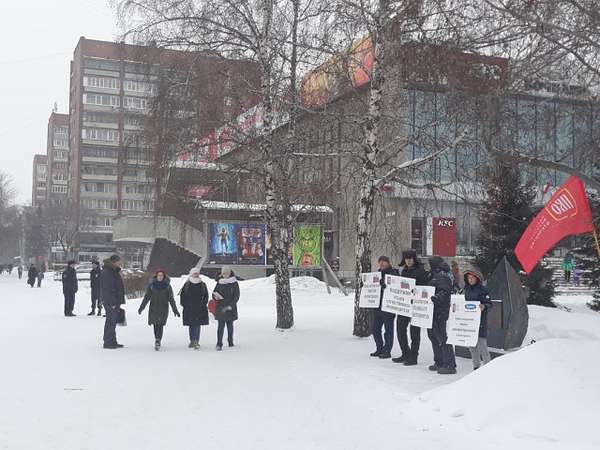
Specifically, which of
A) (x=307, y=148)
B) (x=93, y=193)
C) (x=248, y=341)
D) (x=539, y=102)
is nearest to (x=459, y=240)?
(x=307, y=148)

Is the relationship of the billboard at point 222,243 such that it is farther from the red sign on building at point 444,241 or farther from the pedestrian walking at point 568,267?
the pedestrian walking at point 568,267

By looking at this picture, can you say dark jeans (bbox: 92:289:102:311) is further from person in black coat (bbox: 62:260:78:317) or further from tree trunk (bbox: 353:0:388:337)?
tree trunk (bbox: 353:0:388:337)

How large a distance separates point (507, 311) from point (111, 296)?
7.07 meters

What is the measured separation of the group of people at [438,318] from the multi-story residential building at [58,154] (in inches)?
4479

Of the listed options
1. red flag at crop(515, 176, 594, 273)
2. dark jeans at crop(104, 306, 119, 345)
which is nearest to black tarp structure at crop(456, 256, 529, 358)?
red flag at crop(515, 176, 594, 273)

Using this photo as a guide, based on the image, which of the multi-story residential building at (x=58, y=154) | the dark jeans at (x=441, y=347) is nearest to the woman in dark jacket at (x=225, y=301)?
the dark jeans at (x=441, y=347)

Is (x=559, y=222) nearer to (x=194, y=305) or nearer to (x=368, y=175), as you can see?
(x=368, y=175)

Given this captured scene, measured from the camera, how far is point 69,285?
62.1 ft

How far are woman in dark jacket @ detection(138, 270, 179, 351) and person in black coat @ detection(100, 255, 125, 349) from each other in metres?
0.53

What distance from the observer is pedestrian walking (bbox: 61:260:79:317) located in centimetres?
1878

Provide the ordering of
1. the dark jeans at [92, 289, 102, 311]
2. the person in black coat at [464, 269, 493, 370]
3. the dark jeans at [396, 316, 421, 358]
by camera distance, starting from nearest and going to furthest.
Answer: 1. the person in black coat at [464, 269, 493, 370]
2. the dark jeans at [396, 316, 421, 358]
3. the dark jeans at [92, 289, 102, 311]

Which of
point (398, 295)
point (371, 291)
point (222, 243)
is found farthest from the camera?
point (222, 243)

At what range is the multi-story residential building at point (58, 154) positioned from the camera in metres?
Result: 118

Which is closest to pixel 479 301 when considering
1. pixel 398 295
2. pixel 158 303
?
pixel 398 295
